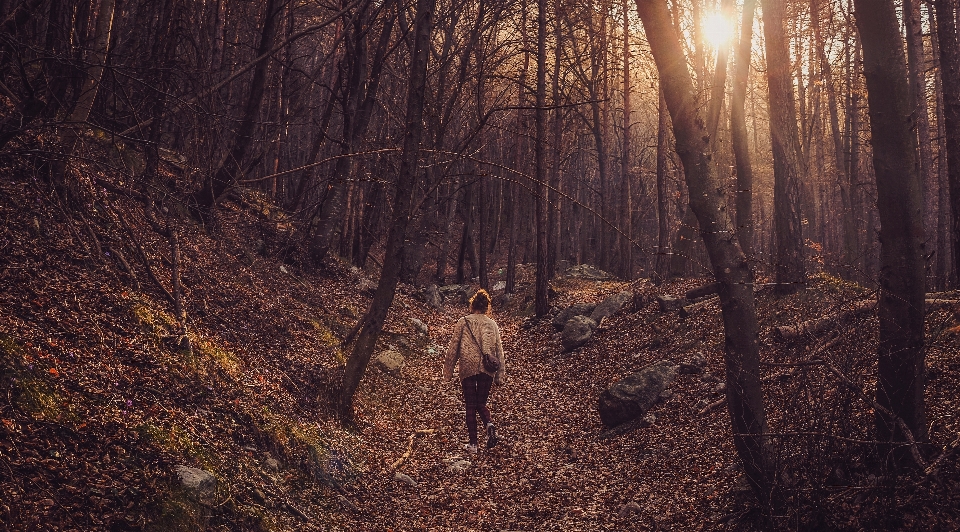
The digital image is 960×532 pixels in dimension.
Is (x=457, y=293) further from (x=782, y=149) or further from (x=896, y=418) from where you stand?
(x=896, y=418)

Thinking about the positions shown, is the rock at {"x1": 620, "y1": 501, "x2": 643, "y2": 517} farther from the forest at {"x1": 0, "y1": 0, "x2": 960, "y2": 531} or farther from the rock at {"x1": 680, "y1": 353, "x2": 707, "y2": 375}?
the rock at {"x1": 680, "y1": 353, "x2": 707, "y2": 375}

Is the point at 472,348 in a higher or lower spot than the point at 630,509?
higher

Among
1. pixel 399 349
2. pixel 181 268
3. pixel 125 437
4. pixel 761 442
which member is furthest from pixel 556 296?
pixel 125 437

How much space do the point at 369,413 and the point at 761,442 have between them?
561 centimetres

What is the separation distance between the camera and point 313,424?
7094mm

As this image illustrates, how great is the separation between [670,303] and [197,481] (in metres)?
10.2

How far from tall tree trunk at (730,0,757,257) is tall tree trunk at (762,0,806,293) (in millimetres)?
446

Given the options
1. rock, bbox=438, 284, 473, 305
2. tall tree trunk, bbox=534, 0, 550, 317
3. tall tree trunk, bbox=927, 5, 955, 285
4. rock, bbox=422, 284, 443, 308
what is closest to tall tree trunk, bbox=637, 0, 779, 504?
tall tree trunk, bbox=534, 0, 550, 317

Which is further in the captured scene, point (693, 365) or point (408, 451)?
point (693, 365)

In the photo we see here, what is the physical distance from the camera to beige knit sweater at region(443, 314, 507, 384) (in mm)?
8320

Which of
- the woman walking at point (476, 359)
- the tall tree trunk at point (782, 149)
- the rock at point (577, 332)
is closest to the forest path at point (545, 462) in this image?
the woman walking at point (476, 359)

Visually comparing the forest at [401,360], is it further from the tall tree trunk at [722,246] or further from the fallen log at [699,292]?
the fallen log at [699,292]

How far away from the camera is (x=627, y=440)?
8000 mm

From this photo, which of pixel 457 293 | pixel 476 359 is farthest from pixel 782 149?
pixel 457 293
